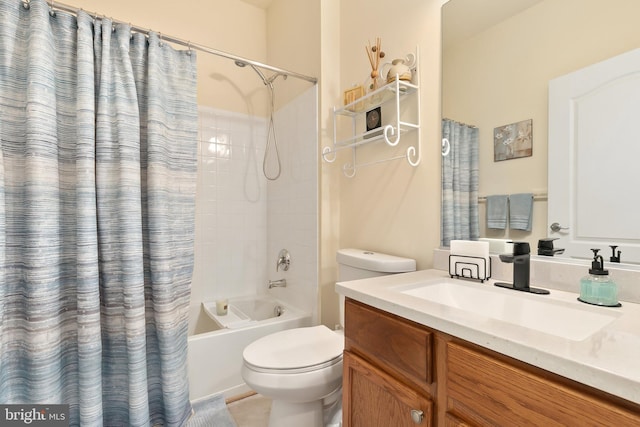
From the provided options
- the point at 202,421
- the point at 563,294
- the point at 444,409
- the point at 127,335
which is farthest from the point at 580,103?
the point at 202,421

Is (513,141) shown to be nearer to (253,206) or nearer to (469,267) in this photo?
(469,267)

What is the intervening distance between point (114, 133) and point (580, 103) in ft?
5.79

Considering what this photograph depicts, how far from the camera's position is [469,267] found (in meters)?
1.07

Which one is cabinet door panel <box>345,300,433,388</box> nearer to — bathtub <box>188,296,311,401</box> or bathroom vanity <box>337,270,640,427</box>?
bathroom vanity <box>337,270,640,427</box>

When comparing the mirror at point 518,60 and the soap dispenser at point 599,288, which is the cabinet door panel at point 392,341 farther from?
the mirror at point 518,60

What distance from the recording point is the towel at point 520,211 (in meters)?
1.00

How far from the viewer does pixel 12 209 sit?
3.84ft

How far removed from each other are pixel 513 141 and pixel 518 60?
0.29 metres

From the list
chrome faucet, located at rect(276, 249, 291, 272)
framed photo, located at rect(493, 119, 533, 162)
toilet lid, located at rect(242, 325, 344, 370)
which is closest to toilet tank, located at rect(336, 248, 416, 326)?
toilet lid, located at rect(242, 325, 344, 370)

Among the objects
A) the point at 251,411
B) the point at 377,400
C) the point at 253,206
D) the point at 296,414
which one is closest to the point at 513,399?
the point at 377,400

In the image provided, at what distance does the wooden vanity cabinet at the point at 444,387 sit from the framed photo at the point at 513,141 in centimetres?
73

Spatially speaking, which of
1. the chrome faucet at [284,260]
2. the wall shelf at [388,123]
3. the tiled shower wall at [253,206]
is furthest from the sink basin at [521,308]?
the chrome faucet at [284,260]

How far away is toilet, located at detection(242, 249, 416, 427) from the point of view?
1.11m

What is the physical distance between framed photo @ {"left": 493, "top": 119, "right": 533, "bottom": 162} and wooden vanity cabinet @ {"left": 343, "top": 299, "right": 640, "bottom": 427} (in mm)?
732
